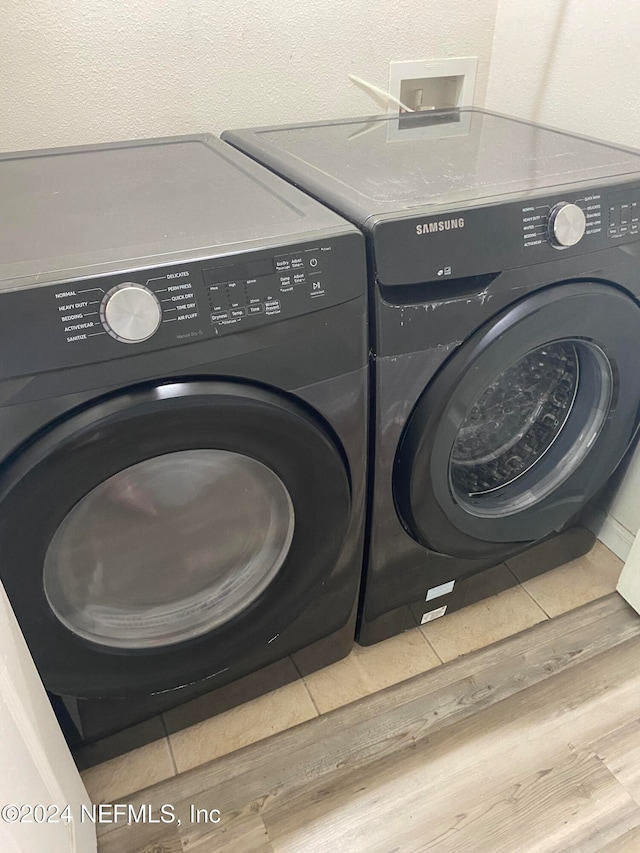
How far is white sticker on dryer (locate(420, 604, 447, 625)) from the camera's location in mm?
1308

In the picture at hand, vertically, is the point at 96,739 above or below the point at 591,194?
below

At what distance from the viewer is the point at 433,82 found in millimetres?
1476

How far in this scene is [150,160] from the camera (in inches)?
42.0

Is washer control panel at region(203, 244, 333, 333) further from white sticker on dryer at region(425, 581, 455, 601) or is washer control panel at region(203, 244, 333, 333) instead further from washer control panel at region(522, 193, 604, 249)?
white sticker on dryer at region(425, 581, 455, 601)

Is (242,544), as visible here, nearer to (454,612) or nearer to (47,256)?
(47,256)

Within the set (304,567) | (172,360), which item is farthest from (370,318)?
(304,567)

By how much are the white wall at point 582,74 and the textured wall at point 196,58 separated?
10 centimetres

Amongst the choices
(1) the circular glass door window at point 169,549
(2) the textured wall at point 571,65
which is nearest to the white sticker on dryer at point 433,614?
(1) the circular glass door window at point 169,549

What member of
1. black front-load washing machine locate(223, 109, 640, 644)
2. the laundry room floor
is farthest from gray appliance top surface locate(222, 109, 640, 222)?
the laundry room floor

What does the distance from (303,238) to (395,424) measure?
0.31 meters

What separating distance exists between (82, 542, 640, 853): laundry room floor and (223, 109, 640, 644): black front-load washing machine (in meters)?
0.07

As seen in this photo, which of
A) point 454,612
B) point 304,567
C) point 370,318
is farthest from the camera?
point 454,612

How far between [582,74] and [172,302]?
3.46 ft

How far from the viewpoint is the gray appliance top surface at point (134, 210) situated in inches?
27.7
